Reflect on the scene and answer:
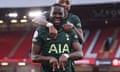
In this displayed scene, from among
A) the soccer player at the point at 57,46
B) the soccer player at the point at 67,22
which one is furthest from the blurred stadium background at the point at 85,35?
the soccer player at the point at 57,46

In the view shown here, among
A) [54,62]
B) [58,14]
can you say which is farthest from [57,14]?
[54,62]

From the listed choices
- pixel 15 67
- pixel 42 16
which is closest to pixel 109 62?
pixel 15 67

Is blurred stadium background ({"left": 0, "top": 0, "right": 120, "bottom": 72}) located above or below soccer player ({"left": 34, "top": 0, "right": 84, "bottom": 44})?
below

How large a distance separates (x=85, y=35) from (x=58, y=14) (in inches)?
667

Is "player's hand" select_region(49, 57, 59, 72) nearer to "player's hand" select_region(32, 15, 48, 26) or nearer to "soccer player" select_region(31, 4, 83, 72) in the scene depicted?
"soccer player" select_region(31, 4, 83, 72)

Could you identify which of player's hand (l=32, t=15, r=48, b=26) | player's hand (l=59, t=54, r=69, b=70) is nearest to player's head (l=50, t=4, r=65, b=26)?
player's hand (l=32, t=15, r=48, b=26)

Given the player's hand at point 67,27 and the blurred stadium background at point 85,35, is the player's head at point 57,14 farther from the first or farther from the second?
the blurred stadium background at point 85,35

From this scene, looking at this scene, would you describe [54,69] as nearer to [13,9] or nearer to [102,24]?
[13,9]

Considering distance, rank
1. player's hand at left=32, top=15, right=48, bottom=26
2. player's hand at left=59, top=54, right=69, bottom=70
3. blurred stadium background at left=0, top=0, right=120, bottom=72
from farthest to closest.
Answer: blurred stadium background at left=0, top=0, right=120, bottom=72 < player's hand at left=32, top=15, right=48, bottom=26 < player's hand at left=59, top=54, right=69, bottom=70

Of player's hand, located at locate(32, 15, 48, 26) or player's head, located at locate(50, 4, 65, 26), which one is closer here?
player's head, located at locate(50, 4, 65, 26)

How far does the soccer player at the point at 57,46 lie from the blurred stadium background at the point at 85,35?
1393 centimetres

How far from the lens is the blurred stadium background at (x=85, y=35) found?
1756 cm

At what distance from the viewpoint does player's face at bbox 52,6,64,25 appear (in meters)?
3.00

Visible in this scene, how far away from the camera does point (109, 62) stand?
17.5 meters
